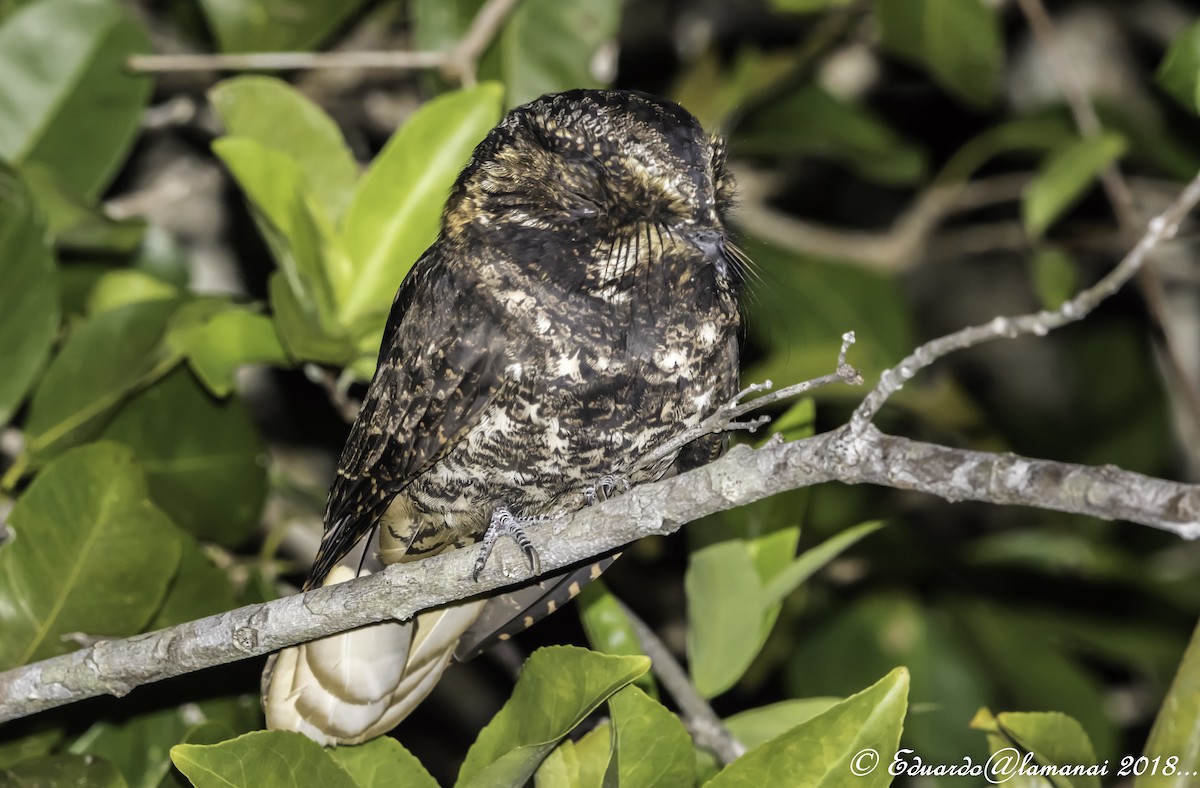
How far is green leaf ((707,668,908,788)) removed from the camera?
1756mm

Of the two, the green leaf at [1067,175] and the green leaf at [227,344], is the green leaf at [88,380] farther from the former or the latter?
the green leaf at [1067,175]

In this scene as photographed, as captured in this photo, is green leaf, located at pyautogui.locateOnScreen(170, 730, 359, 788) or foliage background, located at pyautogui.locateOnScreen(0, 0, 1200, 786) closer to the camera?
green leaf, located at pyautogui.locateOnScreen(170, 730, 359, 788)

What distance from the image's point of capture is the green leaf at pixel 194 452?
263 centimetres

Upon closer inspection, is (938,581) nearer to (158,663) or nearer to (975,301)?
(975,301)

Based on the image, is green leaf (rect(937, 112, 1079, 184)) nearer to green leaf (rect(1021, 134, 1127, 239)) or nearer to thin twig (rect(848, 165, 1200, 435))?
green leaf (rect(1021, 134, 1127, 239))

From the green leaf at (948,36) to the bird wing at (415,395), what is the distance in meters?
1.37

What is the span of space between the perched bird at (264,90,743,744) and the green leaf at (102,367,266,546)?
1.48 feet

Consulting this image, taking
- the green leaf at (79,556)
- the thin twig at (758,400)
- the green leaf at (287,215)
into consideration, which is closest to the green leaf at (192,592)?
the green leaf at (79,556)

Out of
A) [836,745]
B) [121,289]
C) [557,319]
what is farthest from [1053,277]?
[121,289]

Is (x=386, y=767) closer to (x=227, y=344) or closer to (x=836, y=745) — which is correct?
(x=836, y=745)

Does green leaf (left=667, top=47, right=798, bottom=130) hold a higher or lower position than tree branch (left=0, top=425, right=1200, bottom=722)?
higher

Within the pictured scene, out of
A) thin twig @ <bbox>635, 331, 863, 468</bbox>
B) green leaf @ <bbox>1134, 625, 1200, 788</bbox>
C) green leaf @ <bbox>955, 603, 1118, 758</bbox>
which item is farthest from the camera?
green leaf @ <bbox>955, 603, 1118, 758</bbox>

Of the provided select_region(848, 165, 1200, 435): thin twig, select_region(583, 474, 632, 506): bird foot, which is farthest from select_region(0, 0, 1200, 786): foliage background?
select_region(848, 165, 1200, 435): thin twig

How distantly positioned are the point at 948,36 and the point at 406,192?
1.28 meters
